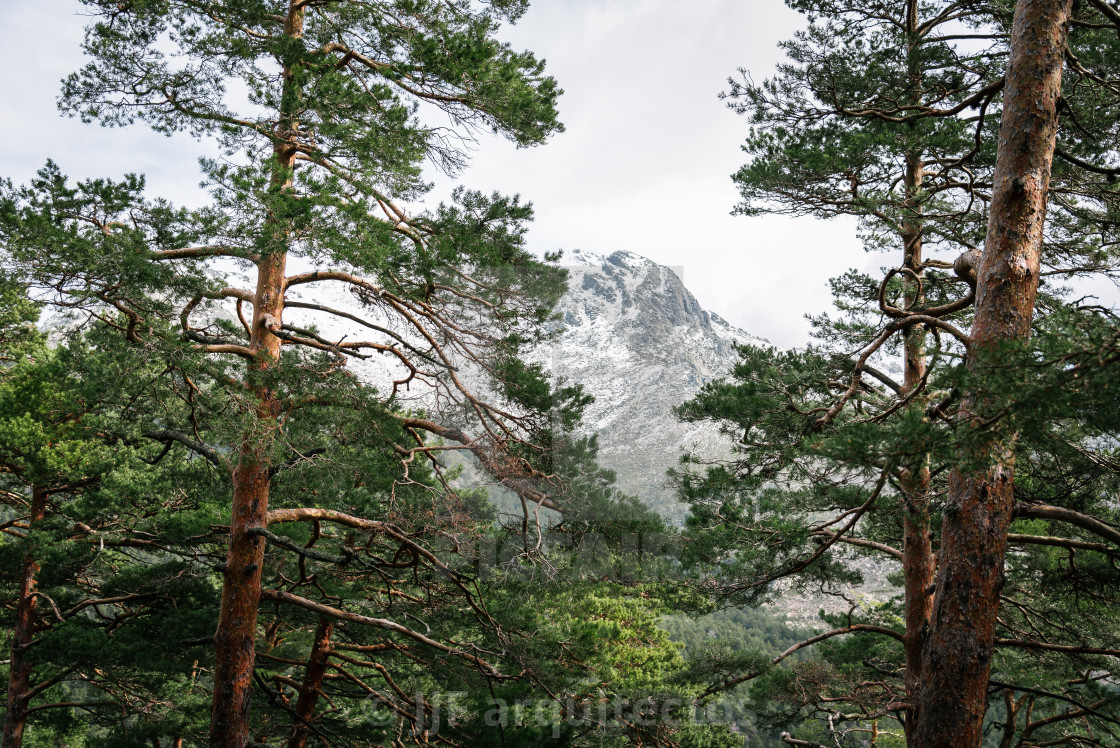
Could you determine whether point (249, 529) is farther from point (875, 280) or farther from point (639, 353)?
point (639, 353)

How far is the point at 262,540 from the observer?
4414mm

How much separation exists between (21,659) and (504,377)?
7035 millimetres

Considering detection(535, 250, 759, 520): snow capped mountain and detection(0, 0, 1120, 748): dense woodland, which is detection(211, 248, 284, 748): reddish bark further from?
detection(535, 250, 759, 520): snow capped mountain

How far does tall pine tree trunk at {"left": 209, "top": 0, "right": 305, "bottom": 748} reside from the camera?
415cm

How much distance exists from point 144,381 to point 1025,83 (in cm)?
557

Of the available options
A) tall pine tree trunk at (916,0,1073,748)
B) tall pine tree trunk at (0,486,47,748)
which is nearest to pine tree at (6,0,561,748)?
tall pine tree trunk at (916,0,1073,748)

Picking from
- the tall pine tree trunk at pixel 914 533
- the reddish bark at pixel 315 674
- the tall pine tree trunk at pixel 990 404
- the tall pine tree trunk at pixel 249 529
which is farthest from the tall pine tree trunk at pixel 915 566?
the reddish bark at pixel 315 674

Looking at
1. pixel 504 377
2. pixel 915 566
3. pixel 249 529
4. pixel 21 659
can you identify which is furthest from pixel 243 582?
pixel 21 659

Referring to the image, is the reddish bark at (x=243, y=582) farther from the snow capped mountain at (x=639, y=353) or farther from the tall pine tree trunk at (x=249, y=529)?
the snow capped mountain at (x=639, y=353)

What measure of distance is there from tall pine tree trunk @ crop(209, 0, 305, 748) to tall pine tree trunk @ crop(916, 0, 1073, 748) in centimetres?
381

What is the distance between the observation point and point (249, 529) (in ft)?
14.2

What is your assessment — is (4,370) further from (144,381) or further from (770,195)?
(770,195)

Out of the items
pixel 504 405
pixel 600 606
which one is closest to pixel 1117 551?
pixel 504 405

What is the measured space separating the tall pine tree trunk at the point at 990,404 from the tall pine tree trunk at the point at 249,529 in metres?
3.81
